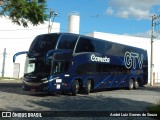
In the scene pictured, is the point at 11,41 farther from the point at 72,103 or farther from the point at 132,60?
the point at 72,103

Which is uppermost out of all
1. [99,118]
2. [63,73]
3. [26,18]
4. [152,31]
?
[152,31]

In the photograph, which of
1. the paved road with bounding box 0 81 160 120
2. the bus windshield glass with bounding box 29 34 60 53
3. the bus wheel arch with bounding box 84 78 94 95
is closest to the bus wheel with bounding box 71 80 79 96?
the bus wheel arch with bounding box 84 78 94 95

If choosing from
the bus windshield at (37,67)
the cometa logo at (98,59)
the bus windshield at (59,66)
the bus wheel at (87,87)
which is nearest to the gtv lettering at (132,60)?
the cometa logo at (98,59)

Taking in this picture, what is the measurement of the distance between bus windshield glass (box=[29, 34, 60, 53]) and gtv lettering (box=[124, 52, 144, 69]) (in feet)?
33.5

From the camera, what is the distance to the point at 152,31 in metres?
47.1

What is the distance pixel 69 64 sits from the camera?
72.2 feet

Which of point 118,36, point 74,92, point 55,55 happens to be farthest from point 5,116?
point 118,36

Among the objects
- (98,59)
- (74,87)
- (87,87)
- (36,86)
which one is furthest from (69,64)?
(98,59)

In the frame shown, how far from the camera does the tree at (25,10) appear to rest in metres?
13.3

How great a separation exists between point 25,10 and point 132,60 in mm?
19507

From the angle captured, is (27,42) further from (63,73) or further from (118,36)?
(63,73)

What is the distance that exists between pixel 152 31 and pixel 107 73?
22201 millimetres

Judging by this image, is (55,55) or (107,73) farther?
(107,73)

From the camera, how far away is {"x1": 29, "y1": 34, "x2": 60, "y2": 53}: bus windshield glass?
843 inches
